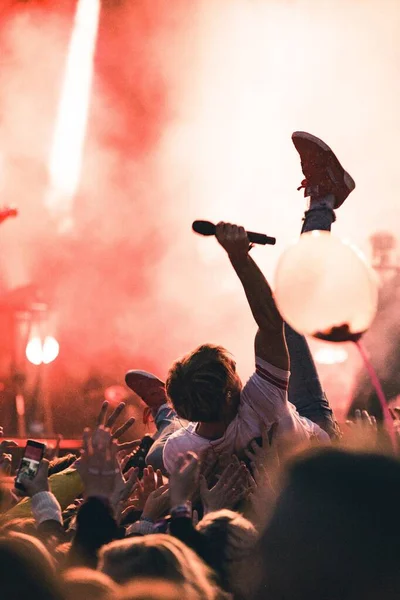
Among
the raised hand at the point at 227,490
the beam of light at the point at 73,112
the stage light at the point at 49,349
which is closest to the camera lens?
the raised hand at the point at 227,490

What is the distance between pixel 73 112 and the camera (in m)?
13.2

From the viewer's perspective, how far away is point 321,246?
2.18 metres

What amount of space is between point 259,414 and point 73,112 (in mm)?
11271

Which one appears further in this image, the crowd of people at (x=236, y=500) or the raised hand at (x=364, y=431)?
the raised hand at (x=364, y=431)

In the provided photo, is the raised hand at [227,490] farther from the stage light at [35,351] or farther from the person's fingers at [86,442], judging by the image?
the stage light at [35,351]

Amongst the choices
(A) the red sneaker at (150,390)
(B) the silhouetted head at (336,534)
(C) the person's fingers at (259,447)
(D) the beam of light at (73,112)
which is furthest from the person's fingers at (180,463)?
(D) the beam of light at (73,112)

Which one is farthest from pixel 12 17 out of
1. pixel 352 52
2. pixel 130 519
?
pixel 130 519

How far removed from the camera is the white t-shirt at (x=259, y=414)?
8.30ft

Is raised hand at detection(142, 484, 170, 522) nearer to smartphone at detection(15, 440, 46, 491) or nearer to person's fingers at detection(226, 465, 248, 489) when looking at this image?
person's fingers at detection(226, 465, 248, 489)

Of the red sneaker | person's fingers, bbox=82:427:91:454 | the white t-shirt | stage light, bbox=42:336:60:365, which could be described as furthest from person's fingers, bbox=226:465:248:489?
stage light, bbox=42:336:60:365

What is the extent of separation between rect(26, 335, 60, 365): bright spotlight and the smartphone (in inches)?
468

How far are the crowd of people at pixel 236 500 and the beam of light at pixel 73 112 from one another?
9.74 metres

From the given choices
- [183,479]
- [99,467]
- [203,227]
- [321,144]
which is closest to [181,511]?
[183,479]

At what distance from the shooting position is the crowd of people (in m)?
1.59
